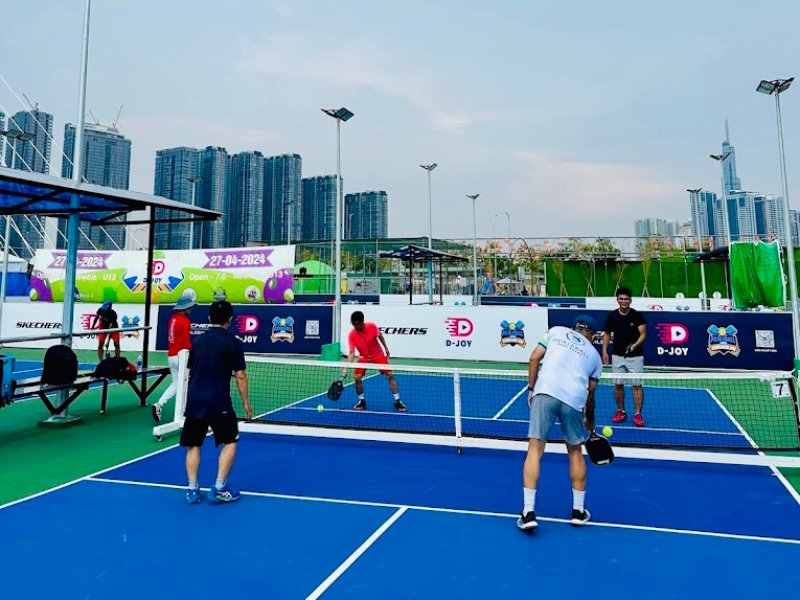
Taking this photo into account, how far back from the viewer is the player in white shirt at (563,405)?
468 centimetres

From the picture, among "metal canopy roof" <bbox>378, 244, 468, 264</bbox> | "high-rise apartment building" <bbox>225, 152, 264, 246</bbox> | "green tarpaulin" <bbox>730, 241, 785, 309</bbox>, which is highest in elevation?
"high-rise apartment building" <bbox>225, 152, 264, 246</bbox>

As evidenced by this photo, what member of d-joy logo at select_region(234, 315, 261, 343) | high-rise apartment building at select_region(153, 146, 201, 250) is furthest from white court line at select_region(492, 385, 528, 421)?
high-rise apartment building at select_region(153, 146, 201, 250)

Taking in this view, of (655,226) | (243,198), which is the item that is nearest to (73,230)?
(243,198)

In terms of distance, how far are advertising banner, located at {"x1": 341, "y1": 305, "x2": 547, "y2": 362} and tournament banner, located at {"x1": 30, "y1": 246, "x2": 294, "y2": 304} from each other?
348 cm

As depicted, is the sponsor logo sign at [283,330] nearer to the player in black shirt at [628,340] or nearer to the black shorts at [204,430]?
the player in black shirt at [628,340]

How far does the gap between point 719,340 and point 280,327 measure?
14.0m

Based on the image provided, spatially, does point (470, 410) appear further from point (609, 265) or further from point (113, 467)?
point (609, 265)

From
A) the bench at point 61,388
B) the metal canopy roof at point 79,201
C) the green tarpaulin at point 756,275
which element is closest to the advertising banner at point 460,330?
the green tarpaulin at point 756,275

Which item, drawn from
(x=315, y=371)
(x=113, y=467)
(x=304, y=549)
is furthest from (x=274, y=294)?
(x=304, y=549)

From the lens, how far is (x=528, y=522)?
4590 mm

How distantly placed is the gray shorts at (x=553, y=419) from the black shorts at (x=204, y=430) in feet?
9.61

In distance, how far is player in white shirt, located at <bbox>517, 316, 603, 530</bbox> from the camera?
4676 millimetres

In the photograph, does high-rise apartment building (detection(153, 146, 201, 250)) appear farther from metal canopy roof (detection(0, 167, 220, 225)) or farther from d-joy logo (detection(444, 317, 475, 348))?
metal canopy roof (detection(0, 167, 220, 225))

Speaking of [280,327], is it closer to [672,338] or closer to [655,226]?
[672,338]
